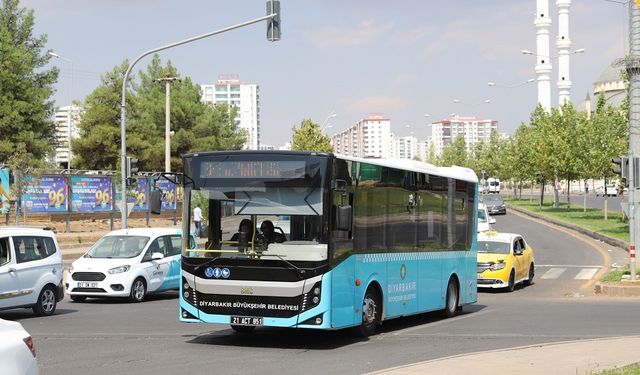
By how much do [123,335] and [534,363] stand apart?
6695 mm

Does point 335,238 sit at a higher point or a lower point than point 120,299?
higher

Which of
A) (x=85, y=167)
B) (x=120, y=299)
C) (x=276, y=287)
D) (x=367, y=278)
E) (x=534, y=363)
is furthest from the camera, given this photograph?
(x=85, y=167)

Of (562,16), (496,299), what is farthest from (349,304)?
(562,16)

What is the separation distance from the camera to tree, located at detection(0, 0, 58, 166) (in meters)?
60.9

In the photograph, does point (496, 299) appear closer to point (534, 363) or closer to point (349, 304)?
point (349, 304)

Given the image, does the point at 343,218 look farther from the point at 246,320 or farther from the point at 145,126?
the point at 145,126

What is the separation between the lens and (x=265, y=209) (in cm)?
1351

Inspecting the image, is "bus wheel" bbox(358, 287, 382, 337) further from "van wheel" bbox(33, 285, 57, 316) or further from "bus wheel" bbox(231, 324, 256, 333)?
"van wheel" bbox(33, 285, 57, 316)

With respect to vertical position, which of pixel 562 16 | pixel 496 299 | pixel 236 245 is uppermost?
pixel 562 16

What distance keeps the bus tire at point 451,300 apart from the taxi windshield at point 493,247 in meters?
7.17

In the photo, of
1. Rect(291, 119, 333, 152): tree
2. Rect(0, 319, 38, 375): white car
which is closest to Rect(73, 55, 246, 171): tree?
Rect(291, 119, 333, 152): tree

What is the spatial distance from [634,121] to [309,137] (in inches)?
1990

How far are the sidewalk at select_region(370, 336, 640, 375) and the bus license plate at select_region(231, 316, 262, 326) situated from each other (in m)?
2.80

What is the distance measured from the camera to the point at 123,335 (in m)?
15.2
